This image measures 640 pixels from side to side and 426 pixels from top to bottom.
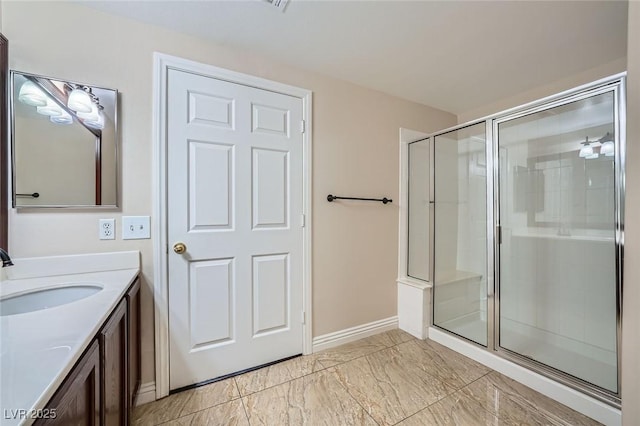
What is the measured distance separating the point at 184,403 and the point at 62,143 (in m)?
1.58

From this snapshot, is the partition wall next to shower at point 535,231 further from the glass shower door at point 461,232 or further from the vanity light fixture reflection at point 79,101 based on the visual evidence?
the vanity light fixture reflection at point 79,101

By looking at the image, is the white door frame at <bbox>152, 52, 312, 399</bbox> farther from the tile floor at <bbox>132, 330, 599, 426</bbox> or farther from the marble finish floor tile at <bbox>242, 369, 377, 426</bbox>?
the marble finish floor tile at <bbox>242, 369, 377, 426</bbox>

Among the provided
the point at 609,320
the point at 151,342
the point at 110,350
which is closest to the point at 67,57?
the point at 110,350

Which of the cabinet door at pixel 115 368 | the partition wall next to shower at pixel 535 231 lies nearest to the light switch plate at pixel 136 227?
the cabinet door at pixel 115 368

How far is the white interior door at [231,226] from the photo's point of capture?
1.59 m

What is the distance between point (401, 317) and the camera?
2455 millimetres

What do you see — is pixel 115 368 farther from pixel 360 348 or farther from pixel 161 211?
pixel 360 348

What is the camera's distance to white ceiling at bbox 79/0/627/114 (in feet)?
4.54

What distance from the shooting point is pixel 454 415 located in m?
1.42

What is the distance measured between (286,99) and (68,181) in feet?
4.55

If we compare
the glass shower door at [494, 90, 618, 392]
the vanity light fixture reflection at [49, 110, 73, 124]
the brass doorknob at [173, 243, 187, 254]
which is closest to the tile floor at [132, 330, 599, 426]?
the glass shower door at [494, 90, 618, 392]

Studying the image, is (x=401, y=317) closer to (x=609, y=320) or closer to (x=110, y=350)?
(x=609, y=320)

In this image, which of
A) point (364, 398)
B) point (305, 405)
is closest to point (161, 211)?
point (305, 405)

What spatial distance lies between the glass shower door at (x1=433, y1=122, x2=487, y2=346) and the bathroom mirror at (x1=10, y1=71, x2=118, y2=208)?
2.54 metres
